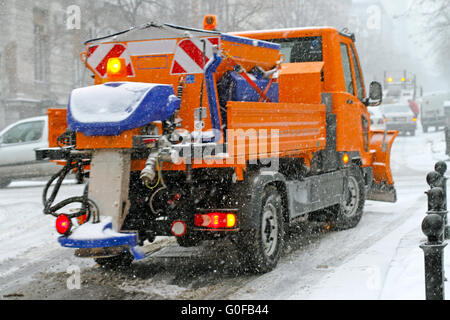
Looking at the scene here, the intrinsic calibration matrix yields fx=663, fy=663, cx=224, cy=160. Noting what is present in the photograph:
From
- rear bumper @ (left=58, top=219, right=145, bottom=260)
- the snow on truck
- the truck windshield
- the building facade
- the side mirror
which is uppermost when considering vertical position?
the building facade

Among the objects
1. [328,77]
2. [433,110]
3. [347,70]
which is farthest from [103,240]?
[433,110]

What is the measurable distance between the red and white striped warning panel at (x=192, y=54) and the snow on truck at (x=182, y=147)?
0.03 feet

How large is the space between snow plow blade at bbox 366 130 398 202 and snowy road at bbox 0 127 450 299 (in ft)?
1.42

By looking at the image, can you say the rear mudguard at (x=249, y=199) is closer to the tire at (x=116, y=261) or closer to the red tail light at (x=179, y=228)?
the red tail light at (x=179, y=228)

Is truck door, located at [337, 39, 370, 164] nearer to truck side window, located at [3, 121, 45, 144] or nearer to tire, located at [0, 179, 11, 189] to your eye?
truck side window, located at [3, 121, 45, 144]

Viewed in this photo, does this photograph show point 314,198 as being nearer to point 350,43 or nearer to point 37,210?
point 350,43

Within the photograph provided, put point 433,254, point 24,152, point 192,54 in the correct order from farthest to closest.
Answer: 1. point 24,152
2. point 192,54
3. point 433,254

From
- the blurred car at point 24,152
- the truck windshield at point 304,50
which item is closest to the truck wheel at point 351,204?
the truck windshield at point 304,50

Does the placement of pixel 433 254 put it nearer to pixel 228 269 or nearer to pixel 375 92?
pixel 228 269

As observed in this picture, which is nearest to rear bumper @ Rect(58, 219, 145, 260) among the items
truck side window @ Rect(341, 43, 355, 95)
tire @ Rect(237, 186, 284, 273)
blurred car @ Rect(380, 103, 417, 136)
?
tire @ Rect(237, 186, 284, 273)

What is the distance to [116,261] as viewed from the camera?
24.0 feet

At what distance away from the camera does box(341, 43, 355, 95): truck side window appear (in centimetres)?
965

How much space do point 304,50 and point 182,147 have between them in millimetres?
3865
